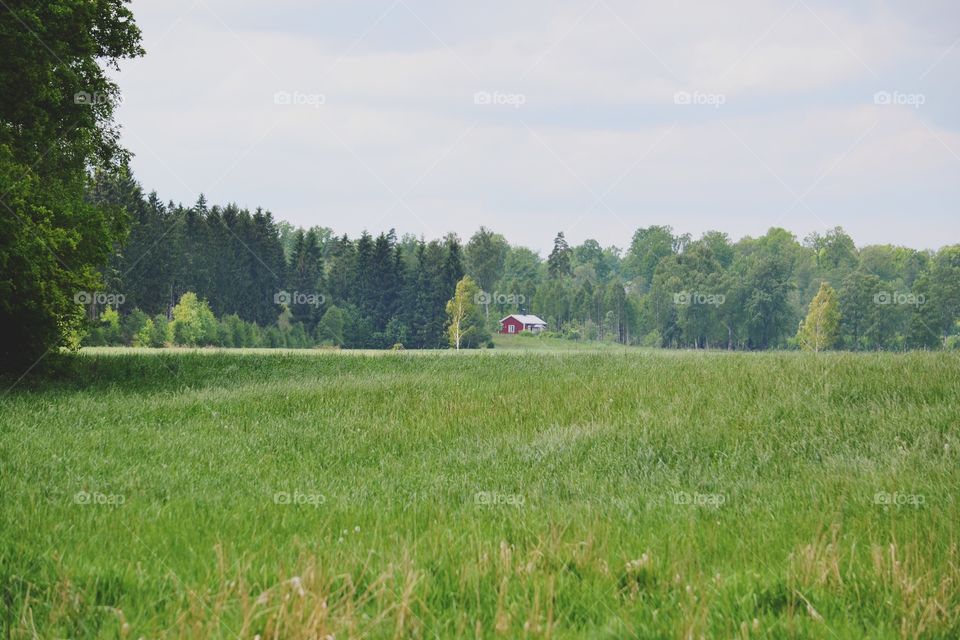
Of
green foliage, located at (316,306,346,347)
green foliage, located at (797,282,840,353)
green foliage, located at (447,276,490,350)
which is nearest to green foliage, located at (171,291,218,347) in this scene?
green foliage, located at (316,306,346,347)

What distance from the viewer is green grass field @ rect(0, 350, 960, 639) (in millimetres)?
3959

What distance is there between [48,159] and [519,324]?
281 ft

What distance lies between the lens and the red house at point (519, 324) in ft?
349

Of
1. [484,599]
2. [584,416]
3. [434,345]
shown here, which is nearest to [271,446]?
[584,416]

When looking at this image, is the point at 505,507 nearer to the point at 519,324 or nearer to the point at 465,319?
the point at 465,319

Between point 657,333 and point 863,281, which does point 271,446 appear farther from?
point 657,333

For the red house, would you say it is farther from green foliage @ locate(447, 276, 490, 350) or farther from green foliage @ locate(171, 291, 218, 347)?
green foliage @ locate(171, 291, 218, 347)

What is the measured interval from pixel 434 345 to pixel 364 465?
6935 cm

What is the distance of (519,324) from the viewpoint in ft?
349

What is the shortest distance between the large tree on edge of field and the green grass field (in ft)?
9.35

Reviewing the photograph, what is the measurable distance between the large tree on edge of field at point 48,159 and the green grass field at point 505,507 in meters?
2.85

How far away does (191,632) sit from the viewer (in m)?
3.38

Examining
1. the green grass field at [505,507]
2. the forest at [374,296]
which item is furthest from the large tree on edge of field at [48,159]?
the forest at [374,296]

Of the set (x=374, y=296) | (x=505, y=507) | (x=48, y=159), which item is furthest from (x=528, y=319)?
(x=505, y=507)
